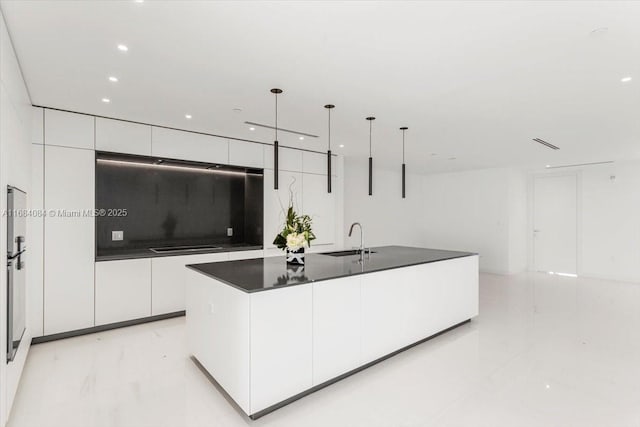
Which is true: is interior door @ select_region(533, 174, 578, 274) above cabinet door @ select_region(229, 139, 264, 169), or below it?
below

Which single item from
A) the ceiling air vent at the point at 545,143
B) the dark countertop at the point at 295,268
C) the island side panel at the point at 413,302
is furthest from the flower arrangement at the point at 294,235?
the ceiling air vent at the point at 545,143

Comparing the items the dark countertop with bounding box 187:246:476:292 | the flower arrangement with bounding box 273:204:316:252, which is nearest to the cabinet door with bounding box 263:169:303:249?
the dark countertop with bounding box 187:246:476:292

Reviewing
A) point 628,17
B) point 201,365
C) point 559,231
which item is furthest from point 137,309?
point 559,231

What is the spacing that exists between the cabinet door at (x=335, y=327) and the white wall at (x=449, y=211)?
4.68m

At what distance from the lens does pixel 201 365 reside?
120 inches

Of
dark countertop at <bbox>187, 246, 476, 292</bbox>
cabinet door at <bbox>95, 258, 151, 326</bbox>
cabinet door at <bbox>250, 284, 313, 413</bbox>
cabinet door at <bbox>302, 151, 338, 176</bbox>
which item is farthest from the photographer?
cabinet door at <bbox>302, 151, 338, 176</bbox>

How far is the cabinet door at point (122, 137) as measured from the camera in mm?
4051

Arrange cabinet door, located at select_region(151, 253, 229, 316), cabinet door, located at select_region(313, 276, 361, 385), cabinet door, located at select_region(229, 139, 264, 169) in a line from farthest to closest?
cabinet door, located at select_region(229, 139, 264, 169), cabinet door, located at select_region(151, 253, 229, 316), cabinet door, located at select_region(313, 276, 361, 385)

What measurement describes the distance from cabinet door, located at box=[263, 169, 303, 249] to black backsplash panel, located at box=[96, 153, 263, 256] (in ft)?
0.37

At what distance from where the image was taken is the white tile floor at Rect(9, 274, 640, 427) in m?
2.32

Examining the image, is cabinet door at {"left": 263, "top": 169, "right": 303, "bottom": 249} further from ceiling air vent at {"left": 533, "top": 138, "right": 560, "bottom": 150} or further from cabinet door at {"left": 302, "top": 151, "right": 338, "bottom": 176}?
ceiling air vent at {"left": 533, "top": 138, "right": 560, "bottom": 150}

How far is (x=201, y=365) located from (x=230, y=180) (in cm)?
319

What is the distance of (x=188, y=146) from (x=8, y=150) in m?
2.49

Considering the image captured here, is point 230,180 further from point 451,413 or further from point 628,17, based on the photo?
point 628,17
